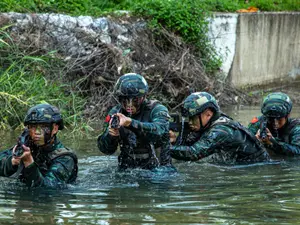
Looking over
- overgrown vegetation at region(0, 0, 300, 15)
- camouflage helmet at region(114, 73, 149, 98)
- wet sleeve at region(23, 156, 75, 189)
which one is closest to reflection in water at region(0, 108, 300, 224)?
wet sleeve at region(23, 156, 75, 189)

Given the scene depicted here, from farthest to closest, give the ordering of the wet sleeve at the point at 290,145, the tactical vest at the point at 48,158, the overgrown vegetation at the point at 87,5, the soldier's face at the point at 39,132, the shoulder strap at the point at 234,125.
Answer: the overgrown vegetation at the point at 87,5 → the wet sleeve at the point at 290,145 → the shoulder strap at the point at 234,125 → the tactical vest at the point at 48,158 → the soldier's face at the point at 39,132

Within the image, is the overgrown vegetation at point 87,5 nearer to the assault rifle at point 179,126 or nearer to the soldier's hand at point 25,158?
the assault rifle at point 179,126

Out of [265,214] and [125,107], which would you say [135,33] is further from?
[265,214]

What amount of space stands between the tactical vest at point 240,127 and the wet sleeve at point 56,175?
2.38 m

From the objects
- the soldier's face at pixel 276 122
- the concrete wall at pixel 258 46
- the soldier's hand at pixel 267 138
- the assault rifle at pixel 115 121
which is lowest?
the soldier's hand at pixel 267 138

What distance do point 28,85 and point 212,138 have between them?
13.0ft

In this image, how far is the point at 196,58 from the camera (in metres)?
15.6

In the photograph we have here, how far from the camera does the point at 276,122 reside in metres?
10.3

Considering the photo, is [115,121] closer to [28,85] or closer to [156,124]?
[156,124]

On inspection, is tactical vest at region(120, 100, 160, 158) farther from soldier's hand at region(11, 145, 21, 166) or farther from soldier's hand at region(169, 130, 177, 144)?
soldier's hand at region(11, 145, 21, 166)

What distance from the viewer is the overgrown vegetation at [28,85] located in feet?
39.1

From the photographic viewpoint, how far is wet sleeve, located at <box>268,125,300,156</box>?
10170 millimetres

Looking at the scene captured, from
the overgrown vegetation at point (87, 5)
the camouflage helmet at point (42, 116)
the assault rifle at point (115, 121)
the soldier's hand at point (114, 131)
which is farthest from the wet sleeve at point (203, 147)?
the overgrown vegetation at point (87, 5)

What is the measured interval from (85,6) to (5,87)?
3917 millimetres
